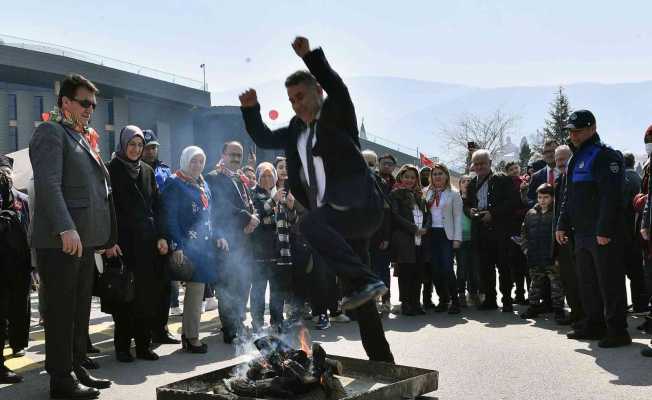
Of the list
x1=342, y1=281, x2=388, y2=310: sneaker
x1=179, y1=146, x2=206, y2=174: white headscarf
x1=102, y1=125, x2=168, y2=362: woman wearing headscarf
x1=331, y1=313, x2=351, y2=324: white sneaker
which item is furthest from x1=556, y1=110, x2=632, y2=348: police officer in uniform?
x1=102, y1=125, x2=168, y2=362: woman wearing headscarf

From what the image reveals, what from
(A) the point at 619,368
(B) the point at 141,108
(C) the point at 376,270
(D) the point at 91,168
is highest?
(B) the point at 141,108

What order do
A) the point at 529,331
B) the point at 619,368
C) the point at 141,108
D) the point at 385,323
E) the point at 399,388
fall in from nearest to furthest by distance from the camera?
the point at 399,388
the point at 619,368
the point at 529,331
the point at 385,323
the point at 141,108

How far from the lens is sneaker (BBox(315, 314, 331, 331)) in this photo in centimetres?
926

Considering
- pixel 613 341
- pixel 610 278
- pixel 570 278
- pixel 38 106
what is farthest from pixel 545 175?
pixel 38 106

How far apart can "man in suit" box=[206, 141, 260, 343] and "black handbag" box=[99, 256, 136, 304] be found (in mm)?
1526

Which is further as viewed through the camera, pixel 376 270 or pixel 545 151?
pixel 545 151

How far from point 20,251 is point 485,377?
14.7ft

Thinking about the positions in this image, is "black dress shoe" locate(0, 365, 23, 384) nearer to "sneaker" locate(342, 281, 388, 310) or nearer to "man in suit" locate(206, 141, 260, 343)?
"man in suit" locate(206, 141, 260, 343)

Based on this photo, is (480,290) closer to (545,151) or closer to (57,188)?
(545,151)

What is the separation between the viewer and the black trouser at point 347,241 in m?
4.88

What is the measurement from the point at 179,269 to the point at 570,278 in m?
4.87

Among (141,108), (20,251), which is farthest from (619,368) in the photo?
(141,108)

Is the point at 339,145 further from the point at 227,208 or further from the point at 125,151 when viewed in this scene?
the point at 227,208

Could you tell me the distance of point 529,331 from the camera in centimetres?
867
